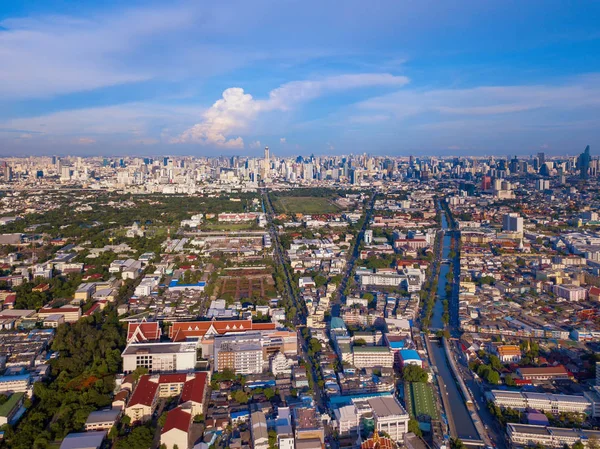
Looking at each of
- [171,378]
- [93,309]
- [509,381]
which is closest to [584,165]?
[509,381]

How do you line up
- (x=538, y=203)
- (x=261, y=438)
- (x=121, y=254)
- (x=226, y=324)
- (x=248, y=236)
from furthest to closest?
(x=538, y=203), (x=248, y=236), (x=121, y=254), (x=226, y=324), (x=261, y=438)

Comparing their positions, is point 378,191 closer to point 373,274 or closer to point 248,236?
point 248,236

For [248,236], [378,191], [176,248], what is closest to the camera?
[176,248]

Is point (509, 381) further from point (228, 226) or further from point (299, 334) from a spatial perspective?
point (228, 226)

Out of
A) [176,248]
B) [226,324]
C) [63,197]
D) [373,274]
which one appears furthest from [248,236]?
[63,197]

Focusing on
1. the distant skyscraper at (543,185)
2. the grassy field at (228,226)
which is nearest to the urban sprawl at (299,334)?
the grassy field at (228,226)

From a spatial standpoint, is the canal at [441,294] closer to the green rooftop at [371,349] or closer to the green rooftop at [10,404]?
the green rooftop at [371,349]

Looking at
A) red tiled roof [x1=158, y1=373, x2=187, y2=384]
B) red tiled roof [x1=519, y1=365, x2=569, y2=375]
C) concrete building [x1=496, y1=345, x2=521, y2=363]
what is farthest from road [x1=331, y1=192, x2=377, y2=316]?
red tiled roof [x1=158, y1=373, x2=187, y2=384]
